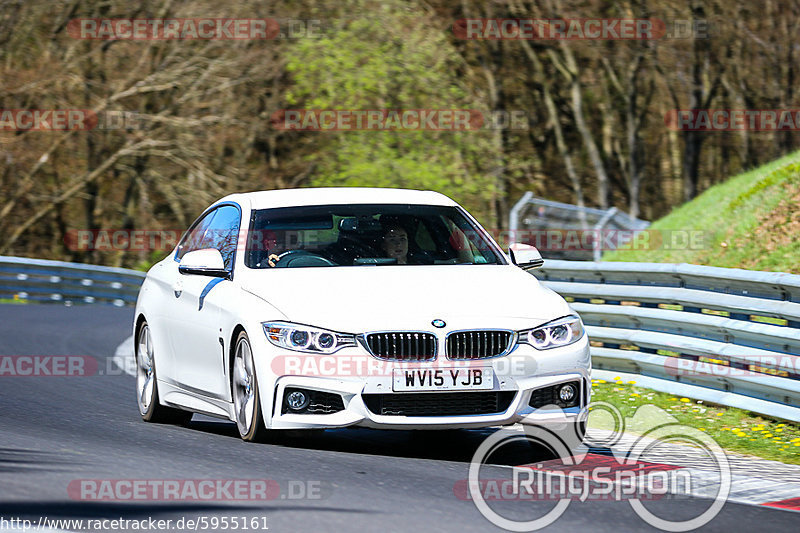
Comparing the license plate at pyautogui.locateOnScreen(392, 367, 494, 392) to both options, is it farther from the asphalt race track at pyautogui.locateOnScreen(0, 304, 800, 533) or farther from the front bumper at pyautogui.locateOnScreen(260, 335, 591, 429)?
the asphalt race track at pyautogui.locateOnScreen(0, 304, 800, 533)

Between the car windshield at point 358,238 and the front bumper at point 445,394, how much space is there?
1244 millimetres

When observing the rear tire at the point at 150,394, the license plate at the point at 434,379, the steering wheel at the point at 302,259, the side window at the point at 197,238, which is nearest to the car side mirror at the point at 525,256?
the steering wheel at the point at 302,259

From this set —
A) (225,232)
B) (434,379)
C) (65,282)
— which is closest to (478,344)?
(434,379)

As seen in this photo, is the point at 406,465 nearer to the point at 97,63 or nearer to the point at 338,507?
the point at 338,507

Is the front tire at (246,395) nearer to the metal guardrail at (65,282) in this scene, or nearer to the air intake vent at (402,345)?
the air intake vent at (402,345)

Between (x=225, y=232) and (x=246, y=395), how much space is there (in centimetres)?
172

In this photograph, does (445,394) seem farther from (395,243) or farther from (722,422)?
(722,422)

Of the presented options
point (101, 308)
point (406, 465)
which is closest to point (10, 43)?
point (101, 308)

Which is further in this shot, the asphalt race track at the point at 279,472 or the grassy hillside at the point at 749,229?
the grassy hillside at the point at 749,229

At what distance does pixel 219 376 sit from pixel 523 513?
291cm

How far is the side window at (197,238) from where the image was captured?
10.3 meters

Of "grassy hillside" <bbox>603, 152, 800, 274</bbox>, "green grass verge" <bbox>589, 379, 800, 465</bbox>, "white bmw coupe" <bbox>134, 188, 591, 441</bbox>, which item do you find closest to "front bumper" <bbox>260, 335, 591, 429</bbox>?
"white bmw coupe" <bbox>134, 188, 591, 441</bbox>

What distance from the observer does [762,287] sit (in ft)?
33.3

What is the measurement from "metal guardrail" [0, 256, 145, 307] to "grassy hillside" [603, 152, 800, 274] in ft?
31.9
